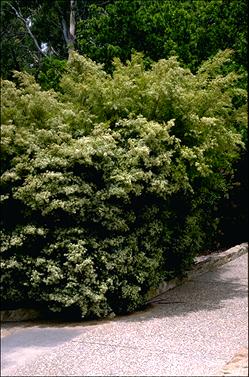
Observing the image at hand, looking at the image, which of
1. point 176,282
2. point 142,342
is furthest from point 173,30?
point 142,342

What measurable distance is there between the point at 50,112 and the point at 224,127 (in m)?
2.52

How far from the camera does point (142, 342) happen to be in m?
6.19

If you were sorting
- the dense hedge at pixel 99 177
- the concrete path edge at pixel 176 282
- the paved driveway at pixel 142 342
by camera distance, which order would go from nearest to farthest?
the paved driveway at pixel 142 342, the dense hedge at pixel 99 177, the concrete path edge at pixel 176 282

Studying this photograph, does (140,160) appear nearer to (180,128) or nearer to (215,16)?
(180,128)

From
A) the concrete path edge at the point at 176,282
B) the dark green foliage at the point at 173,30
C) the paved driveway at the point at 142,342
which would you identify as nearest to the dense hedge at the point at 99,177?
the concrete path edge at the point at 176,282

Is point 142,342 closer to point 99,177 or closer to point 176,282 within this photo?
point 99,177

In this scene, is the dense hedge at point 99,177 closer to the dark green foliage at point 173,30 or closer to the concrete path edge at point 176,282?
the concrete path edge at point 176,282

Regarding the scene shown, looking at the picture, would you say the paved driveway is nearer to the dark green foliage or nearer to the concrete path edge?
the concrete path edge

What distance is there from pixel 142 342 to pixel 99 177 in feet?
6.98

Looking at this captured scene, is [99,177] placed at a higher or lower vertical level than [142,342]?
higher

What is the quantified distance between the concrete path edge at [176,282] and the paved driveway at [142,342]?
24 centimetres

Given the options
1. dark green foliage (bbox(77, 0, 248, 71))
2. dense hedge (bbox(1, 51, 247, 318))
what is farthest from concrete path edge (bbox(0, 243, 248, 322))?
dark green foliage (bbox(77, 0, 248, 71))

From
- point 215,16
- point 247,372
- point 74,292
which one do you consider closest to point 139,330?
point 74,292

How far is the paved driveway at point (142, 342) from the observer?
5363mm
